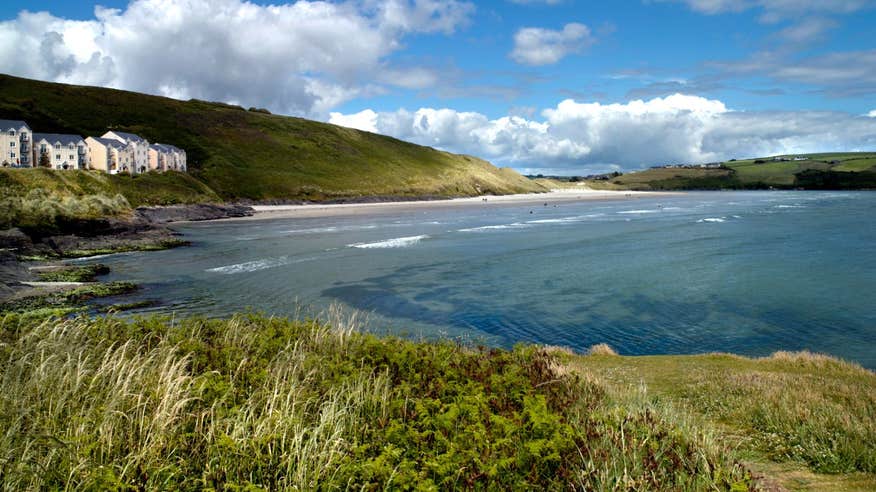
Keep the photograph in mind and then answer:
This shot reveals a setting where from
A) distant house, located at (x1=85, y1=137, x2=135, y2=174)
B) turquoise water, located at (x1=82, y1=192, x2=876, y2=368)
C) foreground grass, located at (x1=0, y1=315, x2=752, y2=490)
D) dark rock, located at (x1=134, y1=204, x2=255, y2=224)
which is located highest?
distant house, located at (x1=85, y1=137, x2=135, y2=174)

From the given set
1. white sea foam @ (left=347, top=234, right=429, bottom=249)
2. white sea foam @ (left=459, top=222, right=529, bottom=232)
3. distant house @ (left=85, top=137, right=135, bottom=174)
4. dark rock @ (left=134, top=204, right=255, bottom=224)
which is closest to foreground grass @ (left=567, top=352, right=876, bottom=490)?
white sea foam @ (left=347, top=234, right=429, bottom=249)

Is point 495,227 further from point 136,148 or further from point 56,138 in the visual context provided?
point 56,138

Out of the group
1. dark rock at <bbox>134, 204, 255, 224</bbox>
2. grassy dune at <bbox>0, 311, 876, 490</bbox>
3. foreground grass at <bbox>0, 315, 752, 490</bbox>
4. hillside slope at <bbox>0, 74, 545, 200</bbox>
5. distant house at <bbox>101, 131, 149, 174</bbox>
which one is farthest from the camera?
hillside slope at <bbox>0, 74, 545, 200</bbox>

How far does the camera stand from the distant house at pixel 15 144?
305ft

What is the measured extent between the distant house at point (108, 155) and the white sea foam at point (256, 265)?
81.9 meters

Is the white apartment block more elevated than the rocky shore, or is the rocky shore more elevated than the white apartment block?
the white apartment block

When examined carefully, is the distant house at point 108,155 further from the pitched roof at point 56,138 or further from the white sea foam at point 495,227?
the white sea foam at point 495,227

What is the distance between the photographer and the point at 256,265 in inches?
1660

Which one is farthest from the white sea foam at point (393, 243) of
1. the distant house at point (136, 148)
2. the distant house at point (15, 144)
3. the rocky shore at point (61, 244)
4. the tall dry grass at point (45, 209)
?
the distant house at point (136, 148)

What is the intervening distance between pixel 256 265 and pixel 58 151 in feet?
287

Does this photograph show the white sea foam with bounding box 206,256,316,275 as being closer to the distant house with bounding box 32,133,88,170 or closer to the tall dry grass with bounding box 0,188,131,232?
the tall dry grass with bounding box 0,188,131,232

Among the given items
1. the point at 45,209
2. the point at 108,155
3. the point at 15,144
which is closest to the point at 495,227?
the point at 45,209

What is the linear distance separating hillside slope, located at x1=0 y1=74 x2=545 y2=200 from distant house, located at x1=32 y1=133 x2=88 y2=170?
2183cm

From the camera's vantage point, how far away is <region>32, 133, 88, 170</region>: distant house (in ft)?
333
